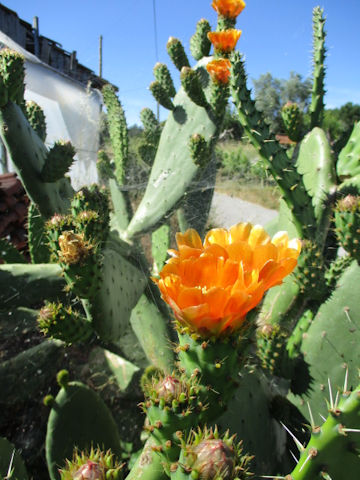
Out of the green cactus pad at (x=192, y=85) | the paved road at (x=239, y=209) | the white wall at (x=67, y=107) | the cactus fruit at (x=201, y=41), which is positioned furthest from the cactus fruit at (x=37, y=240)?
the paved road at (x=239, y=209)

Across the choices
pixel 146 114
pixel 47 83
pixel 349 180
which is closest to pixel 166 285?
pixel 349 180

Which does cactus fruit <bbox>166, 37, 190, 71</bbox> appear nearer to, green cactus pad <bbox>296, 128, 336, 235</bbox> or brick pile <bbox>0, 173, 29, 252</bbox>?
green cactus pad <bbox>296, 128, 336, 235</bbox>

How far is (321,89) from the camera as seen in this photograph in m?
1.73

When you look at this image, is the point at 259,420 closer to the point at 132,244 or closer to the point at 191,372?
the point at 191,372

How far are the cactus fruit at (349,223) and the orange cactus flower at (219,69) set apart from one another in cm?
87

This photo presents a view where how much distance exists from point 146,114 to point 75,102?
2258 mm

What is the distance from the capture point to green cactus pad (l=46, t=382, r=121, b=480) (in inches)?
47.1

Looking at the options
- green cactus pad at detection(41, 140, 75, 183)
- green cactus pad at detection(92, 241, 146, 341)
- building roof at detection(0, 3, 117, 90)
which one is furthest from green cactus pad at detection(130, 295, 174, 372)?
building roof at detection(0, 3, 117, 90)

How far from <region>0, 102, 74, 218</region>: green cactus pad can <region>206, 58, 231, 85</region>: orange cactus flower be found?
2.71ft

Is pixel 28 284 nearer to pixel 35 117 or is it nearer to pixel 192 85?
pixel 35 117

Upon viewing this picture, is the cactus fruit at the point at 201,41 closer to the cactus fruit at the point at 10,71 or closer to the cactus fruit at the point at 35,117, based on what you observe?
the cactus fruit at the point at 35,117

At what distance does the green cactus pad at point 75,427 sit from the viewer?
1197 mm

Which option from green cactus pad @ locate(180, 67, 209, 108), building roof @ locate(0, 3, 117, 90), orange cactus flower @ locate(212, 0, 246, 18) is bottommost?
green cactus pad @ locate(180, 67, 209, 108)

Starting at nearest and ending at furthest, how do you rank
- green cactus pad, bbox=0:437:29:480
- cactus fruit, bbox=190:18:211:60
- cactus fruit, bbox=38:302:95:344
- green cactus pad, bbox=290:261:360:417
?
1. green cactus pad, bbox=0:437:29:480
2. cactus fruit, bbox=38:302:95:344
3. green cactus pad, bbox=290:261:360:417
4. cactus fruit, bbox=190:18:211:60
